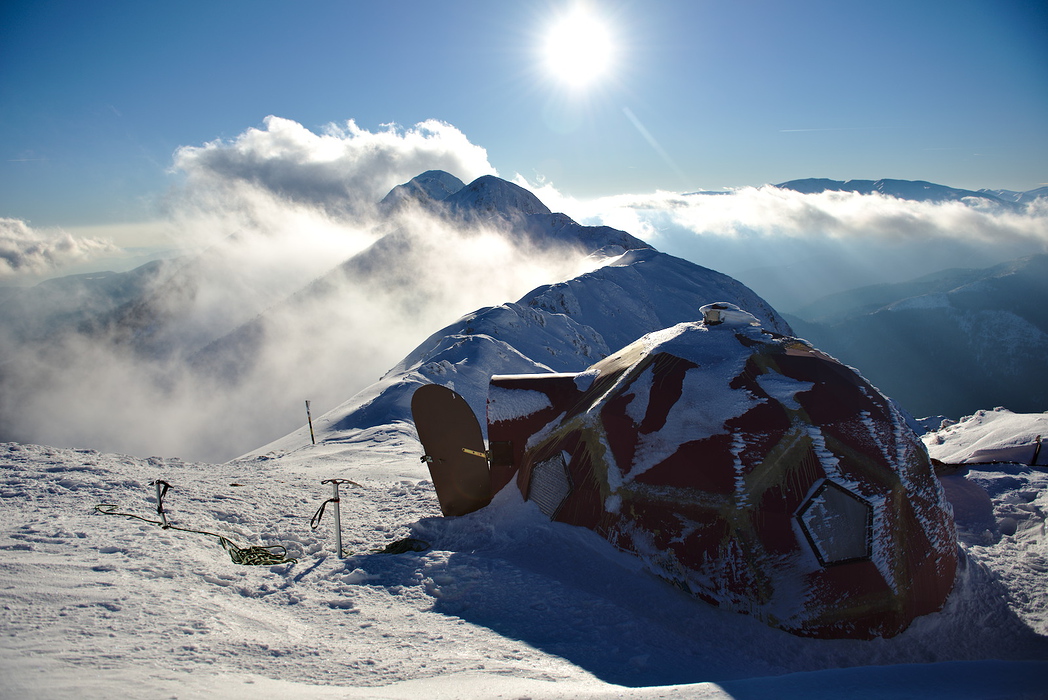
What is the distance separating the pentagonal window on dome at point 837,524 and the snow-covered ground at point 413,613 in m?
0.88

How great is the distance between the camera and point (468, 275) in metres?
71.0

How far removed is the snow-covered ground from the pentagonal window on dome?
0.88m

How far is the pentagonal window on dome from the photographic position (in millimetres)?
5547

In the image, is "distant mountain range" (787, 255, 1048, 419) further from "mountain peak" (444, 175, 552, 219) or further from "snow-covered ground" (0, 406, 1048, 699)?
"snow-covered ground" (0, 406, 1048, 699)

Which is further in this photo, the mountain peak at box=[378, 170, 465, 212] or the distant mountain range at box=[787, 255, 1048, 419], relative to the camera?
the distant mountain range at box=[787, 255, 1048, 419]

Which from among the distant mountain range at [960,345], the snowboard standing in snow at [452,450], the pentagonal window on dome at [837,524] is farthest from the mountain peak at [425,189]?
the distant mountain range at [960,345]

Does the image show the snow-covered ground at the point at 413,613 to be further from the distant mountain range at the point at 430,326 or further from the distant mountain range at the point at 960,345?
the distant mountain range at the point at 960,345

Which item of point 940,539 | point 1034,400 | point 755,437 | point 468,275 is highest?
point 468,275

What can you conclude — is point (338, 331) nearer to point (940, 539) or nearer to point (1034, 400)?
point (940, 539)

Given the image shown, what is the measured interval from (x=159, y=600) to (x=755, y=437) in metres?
6.07

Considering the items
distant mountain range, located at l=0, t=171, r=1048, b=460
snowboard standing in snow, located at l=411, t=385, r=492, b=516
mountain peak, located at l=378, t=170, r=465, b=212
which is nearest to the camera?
snowboard standing in snow, located at l=411, t=385, r=492, b=516

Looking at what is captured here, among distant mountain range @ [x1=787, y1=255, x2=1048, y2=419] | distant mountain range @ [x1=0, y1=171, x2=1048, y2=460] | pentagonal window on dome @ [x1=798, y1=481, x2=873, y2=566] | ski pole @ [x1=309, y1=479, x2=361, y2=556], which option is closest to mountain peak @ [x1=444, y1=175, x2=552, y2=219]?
distant mountain range @ [x1=0, y1=171, x2=1048, y2=460]

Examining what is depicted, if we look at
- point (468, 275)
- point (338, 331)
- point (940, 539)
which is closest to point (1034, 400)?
point (468, 275)

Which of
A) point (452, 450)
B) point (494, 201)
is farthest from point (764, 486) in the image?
point (494, 201)
